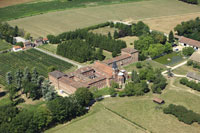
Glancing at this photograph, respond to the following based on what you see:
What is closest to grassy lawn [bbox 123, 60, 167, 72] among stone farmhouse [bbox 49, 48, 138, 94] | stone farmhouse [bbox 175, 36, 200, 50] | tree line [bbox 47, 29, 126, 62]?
stone farmhouse [bbox 49, 48, 138, 94]

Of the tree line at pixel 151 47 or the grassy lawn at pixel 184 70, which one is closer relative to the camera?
the grassy lawn at pixel 184 70

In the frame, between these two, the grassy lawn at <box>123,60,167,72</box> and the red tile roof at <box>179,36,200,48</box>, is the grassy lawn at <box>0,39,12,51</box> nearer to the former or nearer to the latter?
the grassy lawn at <box>123,60,167,72</box>

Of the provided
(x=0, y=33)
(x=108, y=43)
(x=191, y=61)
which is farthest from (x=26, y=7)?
(x=191, y=61)

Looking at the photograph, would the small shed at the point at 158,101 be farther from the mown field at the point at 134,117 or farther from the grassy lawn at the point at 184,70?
the grassy lawn at the point at 184,70

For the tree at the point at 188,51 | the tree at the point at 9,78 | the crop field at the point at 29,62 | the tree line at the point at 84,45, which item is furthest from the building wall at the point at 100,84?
the tree at the point at 188,51

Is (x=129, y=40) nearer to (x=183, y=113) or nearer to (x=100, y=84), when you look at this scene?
(x=100, y=84)

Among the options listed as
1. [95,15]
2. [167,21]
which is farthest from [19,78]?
[167,21]

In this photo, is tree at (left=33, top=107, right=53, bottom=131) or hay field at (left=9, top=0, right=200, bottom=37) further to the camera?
hay field at (left=9, top=0, right=200, bottom=37)
